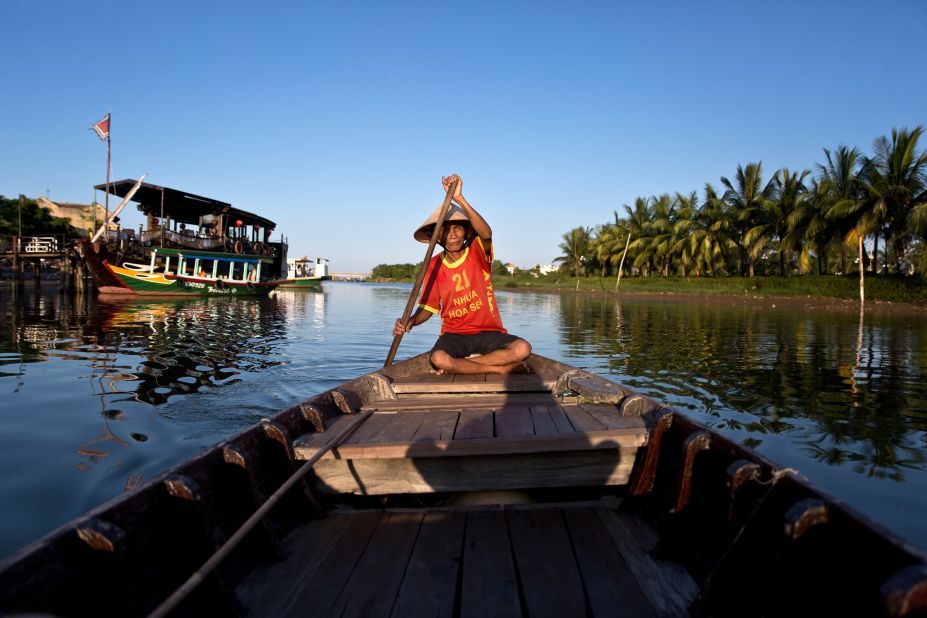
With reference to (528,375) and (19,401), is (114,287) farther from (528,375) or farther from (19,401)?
(528,375)

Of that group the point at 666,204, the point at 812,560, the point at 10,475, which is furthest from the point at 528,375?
the point at 666,204

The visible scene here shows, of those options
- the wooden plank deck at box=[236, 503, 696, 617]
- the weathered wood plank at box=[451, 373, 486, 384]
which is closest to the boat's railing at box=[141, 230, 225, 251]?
the weathered wood plank at box=[451, 373, 486, 384]

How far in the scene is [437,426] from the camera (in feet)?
9.02

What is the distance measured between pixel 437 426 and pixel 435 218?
8.42ft

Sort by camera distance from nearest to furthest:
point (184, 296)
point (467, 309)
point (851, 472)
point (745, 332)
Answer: point (851, 472) < point (467, 309) < point (745, 332) < point (184, 296)

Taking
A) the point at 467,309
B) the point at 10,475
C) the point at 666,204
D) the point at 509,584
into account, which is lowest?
the point at 10,475

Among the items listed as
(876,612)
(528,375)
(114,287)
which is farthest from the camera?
(114,287)

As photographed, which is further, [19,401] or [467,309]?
[19,401]

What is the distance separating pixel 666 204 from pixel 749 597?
44.5 meters

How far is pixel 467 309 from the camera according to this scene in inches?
194

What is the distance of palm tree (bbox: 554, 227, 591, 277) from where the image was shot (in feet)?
175

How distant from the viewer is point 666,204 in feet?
138

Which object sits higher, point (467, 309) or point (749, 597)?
point (467, 309)

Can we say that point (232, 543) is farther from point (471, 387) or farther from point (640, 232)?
point (640, 232)
